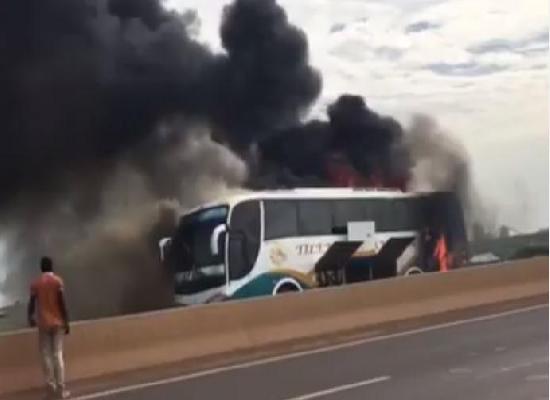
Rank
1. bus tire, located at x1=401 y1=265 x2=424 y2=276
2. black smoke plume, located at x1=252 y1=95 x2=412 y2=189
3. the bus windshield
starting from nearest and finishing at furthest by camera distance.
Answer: the bus windshield, black smoke plume, located at x1=252 y1=95 x2=412 y2=189, bus tire, located at x1=401 y1=265 x2=424 y2=276

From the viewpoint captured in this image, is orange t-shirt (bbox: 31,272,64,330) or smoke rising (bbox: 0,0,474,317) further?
smoke rising (bbox: 0,0,474,317)

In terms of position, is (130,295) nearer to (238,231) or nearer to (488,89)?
(238,231)

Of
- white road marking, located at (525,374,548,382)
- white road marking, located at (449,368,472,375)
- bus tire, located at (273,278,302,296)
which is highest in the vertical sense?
bus tire, located at (273,278,302,296)

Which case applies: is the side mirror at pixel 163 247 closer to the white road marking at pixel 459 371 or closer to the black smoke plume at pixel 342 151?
the black smoke plume at pixel 342 151

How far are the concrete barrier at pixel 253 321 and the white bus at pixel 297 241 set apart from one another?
1435 millimetres

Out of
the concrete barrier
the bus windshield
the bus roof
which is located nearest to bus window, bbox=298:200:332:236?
the bus roof

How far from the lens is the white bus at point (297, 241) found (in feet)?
74.9

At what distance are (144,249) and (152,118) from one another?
2.21 metres

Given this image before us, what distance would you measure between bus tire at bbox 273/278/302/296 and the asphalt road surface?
2.69 metres

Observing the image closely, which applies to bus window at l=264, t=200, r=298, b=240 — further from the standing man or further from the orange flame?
the standing man

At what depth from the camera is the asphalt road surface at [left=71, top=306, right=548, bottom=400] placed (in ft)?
48.6

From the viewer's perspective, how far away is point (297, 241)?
2431 cm

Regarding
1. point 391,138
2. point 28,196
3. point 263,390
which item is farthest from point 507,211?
point 263,390

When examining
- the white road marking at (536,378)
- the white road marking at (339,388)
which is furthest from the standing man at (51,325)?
the white road marking at (536,378)
